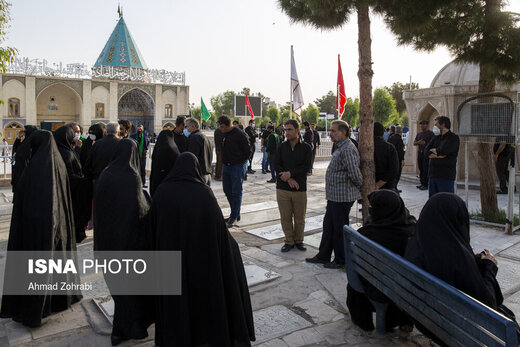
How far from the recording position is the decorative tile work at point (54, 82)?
104 feet

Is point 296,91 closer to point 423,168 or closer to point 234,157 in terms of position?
point 423,168

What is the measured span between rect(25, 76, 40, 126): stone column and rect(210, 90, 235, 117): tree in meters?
33.1

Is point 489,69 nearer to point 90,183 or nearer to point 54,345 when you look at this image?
point 90,183

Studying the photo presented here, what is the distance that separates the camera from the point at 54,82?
3241 centimetres

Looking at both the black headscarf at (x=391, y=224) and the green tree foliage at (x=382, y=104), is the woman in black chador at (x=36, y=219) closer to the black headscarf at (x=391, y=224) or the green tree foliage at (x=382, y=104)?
the black headscarf at (x=391, y=224)

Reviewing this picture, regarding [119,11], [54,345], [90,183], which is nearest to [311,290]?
[54,345]

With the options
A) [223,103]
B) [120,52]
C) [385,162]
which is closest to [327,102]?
[223,103]

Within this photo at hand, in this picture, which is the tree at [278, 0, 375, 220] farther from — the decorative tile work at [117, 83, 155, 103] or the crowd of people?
the decorative tile work at [117, 83, 155, 103]

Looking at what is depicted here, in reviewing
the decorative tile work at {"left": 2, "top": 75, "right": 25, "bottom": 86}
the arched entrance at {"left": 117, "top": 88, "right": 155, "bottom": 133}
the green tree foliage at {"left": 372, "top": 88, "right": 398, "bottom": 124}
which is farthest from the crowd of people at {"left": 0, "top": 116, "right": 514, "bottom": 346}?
the green tree foliage at {"left": 372, "top": 88, "right": 398, "bottom": 124}

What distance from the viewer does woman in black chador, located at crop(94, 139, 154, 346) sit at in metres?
2.93

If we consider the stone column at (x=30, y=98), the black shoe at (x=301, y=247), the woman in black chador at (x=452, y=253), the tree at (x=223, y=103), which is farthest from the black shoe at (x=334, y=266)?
the tree at (x=223, y=103)

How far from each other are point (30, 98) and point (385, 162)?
3292 centimetres

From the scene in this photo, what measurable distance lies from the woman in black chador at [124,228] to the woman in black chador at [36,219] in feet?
1.85

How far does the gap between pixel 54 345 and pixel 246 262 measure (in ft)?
7.26
